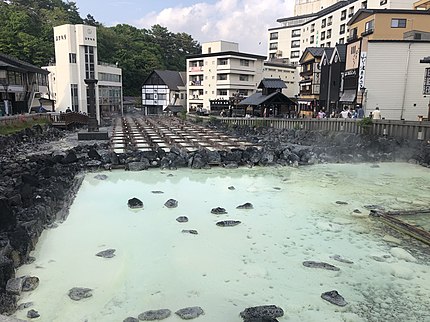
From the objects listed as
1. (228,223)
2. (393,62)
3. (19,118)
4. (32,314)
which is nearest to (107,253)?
(32,314)

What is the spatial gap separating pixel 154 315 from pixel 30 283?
266cm

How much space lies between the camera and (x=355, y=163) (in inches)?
815

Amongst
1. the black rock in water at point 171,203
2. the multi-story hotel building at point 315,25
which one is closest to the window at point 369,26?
the multi-story hotel building at point 315,25

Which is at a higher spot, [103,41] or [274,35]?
[274,35]

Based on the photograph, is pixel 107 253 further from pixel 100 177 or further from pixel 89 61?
pixel 89 61

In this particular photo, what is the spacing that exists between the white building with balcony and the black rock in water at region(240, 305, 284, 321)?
46287mm

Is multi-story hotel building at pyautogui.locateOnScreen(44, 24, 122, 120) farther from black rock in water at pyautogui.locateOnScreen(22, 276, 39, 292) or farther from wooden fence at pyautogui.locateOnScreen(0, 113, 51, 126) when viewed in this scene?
black rock in water at pyautogui.locateOnScreen(22, 276, 39, 292)

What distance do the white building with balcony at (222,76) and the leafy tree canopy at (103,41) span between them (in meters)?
14.1

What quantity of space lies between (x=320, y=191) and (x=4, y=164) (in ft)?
45.0

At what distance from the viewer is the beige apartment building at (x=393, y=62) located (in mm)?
28094

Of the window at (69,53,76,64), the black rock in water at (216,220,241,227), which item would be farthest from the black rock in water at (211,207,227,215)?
the window at (69,53,76,64)

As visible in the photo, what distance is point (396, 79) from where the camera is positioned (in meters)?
28.6

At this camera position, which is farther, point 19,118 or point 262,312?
point 19,118

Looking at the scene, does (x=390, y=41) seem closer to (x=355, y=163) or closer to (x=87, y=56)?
(x=355, y=163)
